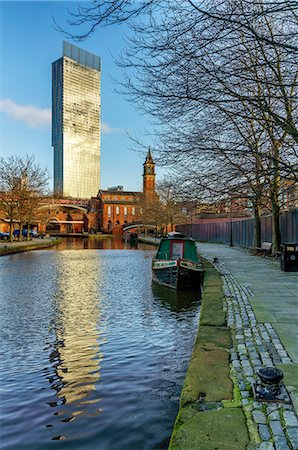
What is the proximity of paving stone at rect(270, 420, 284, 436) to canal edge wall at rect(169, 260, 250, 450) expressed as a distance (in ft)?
0.70

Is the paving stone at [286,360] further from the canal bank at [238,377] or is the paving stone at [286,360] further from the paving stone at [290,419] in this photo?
the paving stone at [290,419]

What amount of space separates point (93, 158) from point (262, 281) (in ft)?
514

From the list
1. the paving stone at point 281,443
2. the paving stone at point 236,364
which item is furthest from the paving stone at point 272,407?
the paving stone at point 236,364

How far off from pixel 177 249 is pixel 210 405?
539 inches

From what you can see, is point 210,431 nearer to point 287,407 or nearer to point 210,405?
point 210,405

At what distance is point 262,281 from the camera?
12.2 meters

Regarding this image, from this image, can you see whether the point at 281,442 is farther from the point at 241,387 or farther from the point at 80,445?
the point at 80,445

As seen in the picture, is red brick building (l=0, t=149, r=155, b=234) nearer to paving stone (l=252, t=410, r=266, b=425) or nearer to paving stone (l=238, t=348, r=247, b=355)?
paving stone (l=238, t=348, r=247, b=355)

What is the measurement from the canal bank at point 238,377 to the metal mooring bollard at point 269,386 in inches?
2.9

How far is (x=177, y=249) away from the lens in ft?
56.9

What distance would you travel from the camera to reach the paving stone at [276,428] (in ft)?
10.1

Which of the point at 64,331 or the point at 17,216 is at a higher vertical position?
the point at 17,216

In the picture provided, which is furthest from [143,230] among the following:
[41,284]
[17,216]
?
[41,284]

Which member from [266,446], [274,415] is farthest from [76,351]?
[266,446]
